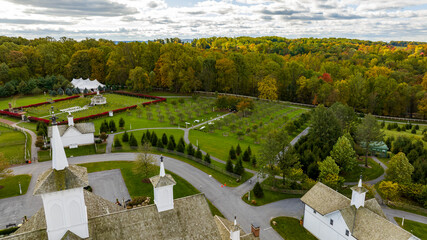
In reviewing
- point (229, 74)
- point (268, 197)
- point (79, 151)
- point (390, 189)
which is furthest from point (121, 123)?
point (390, 189)

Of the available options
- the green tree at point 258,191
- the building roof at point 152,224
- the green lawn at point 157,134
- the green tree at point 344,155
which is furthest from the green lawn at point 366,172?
the green lawn at point 157,134

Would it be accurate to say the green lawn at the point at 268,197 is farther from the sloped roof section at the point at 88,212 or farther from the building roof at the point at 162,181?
the building roof at the point at 162,181

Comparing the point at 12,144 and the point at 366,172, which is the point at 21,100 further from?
the point at 366,172

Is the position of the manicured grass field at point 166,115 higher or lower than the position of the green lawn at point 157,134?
higher

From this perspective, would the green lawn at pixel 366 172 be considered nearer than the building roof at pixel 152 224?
No

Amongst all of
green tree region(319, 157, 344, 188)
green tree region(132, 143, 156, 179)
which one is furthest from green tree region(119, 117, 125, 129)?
green tree region(319, 157, 344, 188)

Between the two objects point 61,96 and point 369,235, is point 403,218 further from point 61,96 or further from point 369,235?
point 61,96
